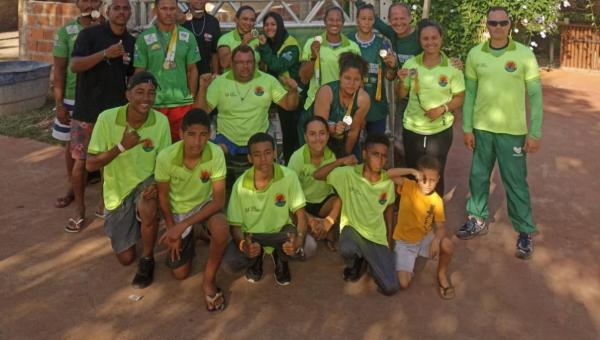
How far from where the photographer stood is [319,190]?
5.02 m

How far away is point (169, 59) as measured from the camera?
545 centimetres

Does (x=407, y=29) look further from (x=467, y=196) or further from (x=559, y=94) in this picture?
(x=559, y=94)

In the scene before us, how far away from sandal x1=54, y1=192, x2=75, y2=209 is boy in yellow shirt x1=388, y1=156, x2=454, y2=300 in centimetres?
307

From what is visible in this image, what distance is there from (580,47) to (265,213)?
10980mm

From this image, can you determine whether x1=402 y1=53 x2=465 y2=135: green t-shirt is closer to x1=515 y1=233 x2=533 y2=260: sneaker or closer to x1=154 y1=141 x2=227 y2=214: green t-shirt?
x1=515 y1=233 x2=533 y2=260: sneaker

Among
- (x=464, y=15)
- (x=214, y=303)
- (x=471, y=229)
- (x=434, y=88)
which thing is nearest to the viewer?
(x=214, y=303)

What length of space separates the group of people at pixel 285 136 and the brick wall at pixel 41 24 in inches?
155

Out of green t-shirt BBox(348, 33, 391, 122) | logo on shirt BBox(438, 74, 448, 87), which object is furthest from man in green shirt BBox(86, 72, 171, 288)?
logo on shirt BBox(438, 74, 448, 87)

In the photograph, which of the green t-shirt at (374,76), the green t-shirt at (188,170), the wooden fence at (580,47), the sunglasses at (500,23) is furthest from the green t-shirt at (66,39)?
the wooden fence at (580,47)

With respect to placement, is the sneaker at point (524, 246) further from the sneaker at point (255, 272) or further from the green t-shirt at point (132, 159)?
the green t-shirt at point (132, 159)

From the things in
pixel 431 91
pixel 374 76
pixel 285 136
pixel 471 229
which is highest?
pixel 374 76

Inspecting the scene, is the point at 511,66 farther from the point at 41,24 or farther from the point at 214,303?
the point at 41,24

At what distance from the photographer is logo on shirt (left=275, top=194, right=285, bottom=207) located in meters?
4.45

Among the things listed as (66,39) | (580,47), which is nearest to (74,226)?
(66,39)
